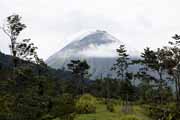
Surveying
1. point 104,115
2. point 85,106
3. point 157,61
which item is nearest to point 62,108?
point 85,106

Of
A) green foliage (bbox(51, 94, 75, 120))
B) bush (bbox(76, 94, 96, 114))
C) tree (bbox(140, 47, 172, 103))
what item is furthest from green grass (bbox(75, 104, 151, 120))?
tree (bbox(140, 47, 172, 103))

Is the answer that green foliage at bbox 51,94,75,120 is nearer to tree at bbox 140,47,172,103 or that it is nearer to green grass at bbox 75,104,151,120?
green grass at bbox 75,104,151,120

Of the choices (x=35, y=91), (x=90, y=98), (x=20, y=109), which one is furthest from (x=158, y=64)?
(x=20, y=109)

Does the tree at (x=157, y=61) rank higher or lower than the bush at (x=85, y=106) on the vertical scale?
higher

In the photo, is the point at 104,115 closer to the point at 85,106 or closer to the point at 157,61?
the point at 85,106

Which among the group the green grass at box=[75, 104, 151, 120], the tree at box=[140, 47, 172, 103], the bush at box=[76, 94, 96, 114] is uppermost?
the tree at box=[140, 47, 172, 103]

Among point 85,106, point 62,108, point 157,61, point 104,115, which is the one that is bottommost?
point 104,115

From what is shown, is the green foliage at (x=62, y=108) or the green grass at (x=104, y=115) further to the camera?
the green foliage at (x=62, y=108)

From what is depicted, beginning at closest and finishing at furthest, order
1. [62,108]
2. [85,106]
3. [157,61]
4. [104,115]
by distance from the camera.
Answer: [62,108] < [104,115] < [85,106] < [157,61]

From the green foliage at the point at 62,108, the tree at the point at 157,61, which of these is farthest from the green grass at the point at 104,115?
the tree at the point at 157,61

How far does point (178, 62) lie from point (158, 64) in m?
3.28

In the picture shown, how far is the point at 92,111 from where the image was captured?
5378 centimetres

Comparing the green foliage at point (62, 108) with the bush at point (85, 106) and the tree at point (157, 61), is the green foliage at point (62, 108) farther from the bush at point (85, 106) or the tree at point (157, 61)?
the tree at point (157, 61)

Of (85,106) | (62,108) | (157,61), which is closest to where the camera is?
(62,108)
